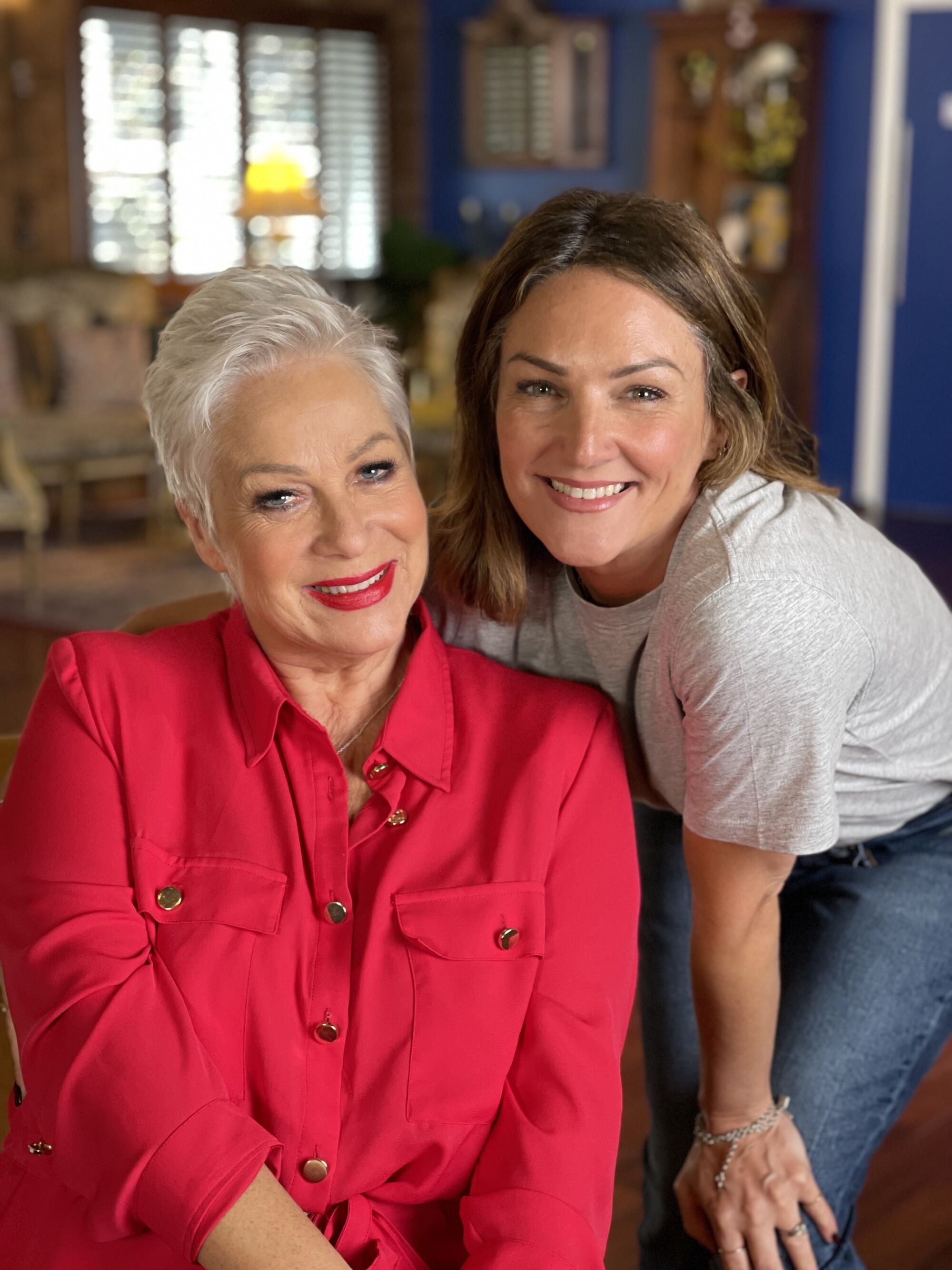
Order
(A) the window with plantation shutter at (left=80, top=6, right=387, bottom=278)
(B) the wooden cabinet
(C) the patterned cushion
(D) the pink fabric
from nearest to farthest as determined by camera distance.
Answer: (D) the pink fabric → (C) the patterned cushion → (B) the wooden cabinet → (A) the window with plantation shutter at (left=80, top=6, right=387, bottom=278)

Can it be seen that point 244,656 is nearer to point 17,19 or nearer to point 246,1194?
point 246,1194

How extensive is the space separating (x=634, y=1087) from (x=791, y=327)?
18.1 ft

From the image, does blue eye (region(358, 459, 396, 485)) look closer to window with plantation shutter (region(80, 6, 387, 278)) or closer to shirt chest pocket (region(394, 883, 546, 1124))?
shirt chest pocket (region(394, 883, 546, 1124))

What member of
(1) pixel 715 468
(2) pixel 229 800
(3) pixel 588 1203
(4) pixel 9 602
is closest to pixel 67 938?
(2) pixel 229 800

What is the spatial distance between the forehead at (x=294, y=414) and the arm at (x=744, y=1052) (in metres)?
0.53

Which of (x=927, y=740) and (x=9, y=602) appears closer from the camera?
(x=927, y=740)

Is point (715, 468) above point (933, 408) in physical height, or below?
above

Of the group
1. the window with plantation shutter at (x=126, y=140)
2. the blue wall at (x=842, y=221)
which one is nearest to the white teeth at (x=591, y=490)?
the blue wall at (x=842, y=221)

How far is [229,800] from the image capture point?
1352mm

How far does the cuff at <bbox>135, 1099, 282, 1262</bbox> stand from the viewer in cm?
119

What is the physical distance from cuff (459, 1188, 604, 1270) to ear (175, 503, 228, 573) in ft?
2.15

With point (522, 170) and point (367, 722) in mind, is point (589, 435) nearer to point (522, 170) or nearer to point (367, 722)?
point (367, 722)

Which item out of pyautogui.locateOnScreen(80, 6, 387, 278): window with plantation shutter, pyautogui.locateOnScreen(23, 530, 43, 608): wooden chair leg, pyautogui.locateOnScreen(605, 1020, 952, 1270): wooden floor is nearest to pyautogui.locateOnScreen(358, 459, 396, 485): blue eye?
pyautogui.locateOnScreen(605, 1020, 952, 1270): wooden floor

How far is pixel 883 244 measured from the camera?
718 centimetres
